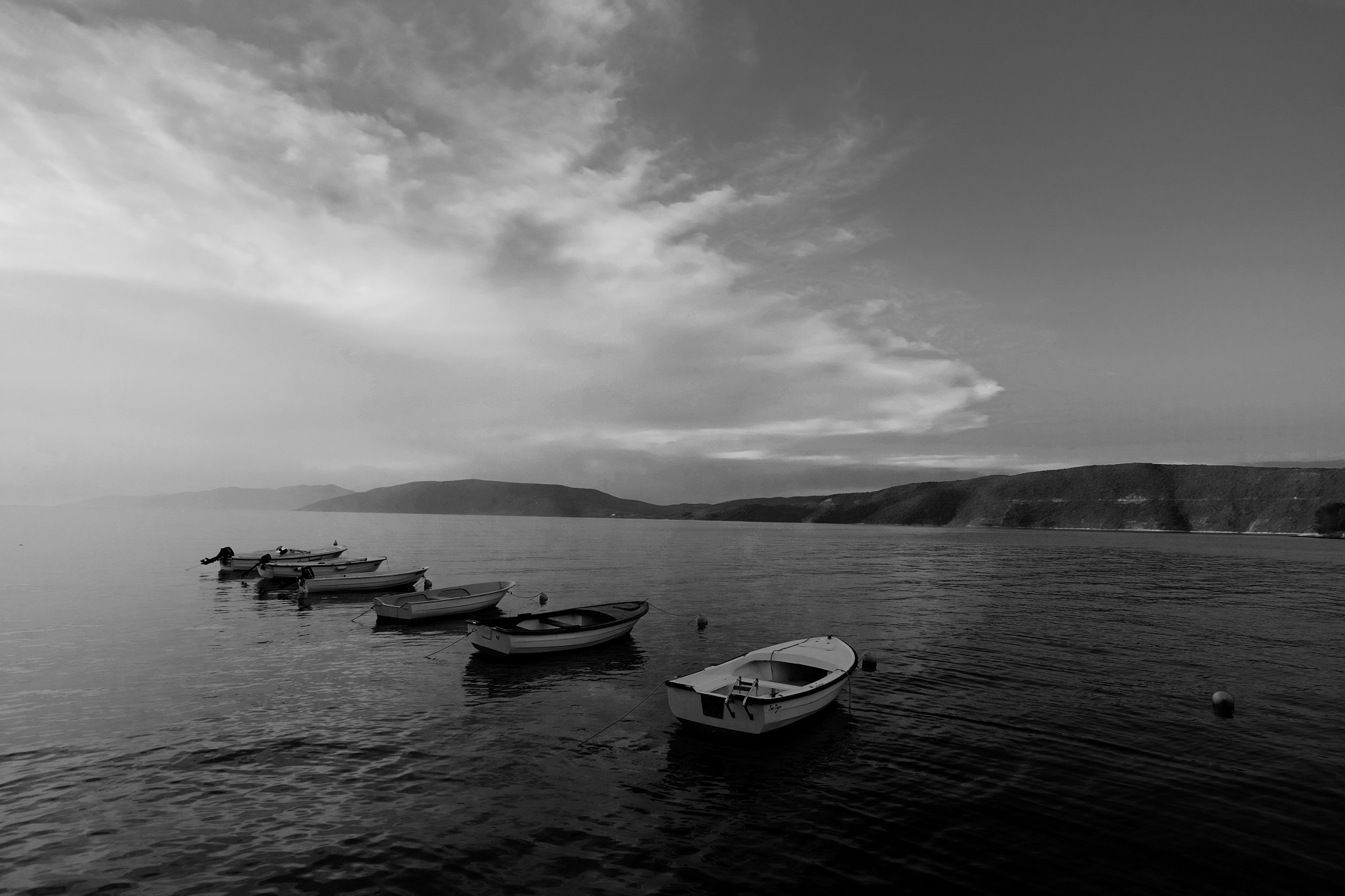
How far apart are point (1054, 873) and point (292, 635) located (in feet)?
131

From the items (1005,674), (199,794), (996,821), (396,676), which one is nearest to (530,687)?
(396,676)

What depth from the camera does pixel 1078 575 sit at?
85.6 m

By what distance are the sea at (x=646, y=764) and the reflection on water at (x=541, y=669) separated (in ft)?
0.83

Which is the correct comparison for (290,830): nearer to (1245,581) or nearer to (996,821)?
(996,821)

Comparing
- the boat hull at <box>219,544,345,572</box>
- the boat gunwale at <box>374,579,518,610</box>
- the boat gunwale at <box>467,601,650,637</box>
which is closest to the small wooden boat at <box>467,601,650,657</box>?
the boat gunwale at <box>467,601,650,637</box>

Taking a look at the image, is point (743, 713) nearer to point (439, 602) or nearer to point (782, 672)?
point (782, 672)

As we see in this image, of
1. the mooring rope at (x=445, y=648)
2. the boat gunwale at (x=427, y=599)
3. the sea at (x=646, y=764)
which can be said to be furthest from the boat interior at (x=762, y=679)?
the boat gunwale at (x=427, y=599)

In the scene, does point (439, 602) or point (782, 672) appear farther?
point (439, 602)

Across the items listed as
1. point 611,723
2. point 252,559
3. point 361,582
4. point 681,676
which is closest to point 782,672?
point 681,676

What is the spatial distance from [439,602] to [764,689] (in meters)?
28.9

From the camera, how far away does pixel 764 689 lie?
2375 centimetres

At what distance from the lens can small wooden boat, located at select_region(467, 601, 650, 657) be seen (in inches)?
1278

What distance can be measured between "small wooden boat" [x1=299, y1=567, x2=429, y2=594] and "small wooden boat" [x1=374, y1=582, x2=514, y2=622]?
12.6m

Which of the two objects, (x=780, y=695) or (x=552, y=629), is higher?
(x=552, y=629)
